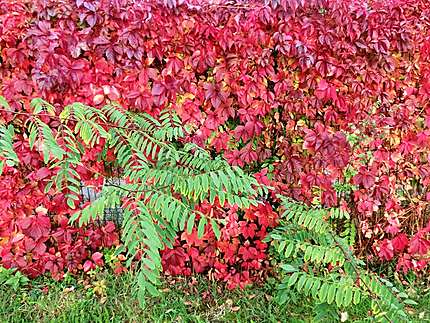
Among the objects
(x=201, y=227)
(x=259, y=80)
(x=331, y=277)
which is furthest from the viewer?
(x=259, y=80)

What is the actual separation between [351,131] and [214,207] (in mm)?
1006

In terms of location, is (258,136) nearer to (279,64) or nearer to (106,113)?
(279,64)

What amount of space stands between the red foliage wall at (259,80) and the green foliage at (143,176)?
0.27 m

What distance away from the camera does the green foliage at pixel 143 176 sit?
77.4 inches

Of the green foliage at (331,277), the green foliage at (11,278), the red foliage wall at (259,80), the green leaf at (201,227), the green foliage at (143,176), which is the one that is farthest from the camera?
the green foliage at (11,278)

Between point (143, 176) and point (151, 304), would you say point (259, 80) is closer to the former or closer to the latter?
point (143, 176)

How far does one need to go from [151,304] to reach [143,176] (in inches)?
40.3

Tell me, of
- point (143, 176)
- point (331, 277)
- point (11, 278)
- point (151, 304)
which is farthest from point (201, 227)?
point (11, 278)

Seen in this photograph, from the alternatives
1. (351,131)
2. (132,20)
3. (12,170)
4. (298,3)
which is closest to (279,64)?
(298,3)

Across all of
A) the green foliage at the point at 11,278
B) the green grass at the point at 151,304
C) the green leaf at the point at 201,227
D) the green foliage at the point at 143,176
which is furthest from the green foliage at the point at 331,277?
the green foliage at the point at 11,278

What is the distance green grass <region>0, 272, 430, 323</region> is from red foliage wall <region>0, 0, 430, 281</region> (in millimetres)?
215

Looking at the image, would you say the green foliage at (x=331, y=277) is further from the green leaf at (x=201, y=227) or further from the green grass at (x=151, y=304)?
the green leaf at (x=201, y=227)

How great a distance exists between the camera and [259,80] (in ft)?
9.46

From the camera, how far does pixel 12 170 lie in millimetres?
3006
